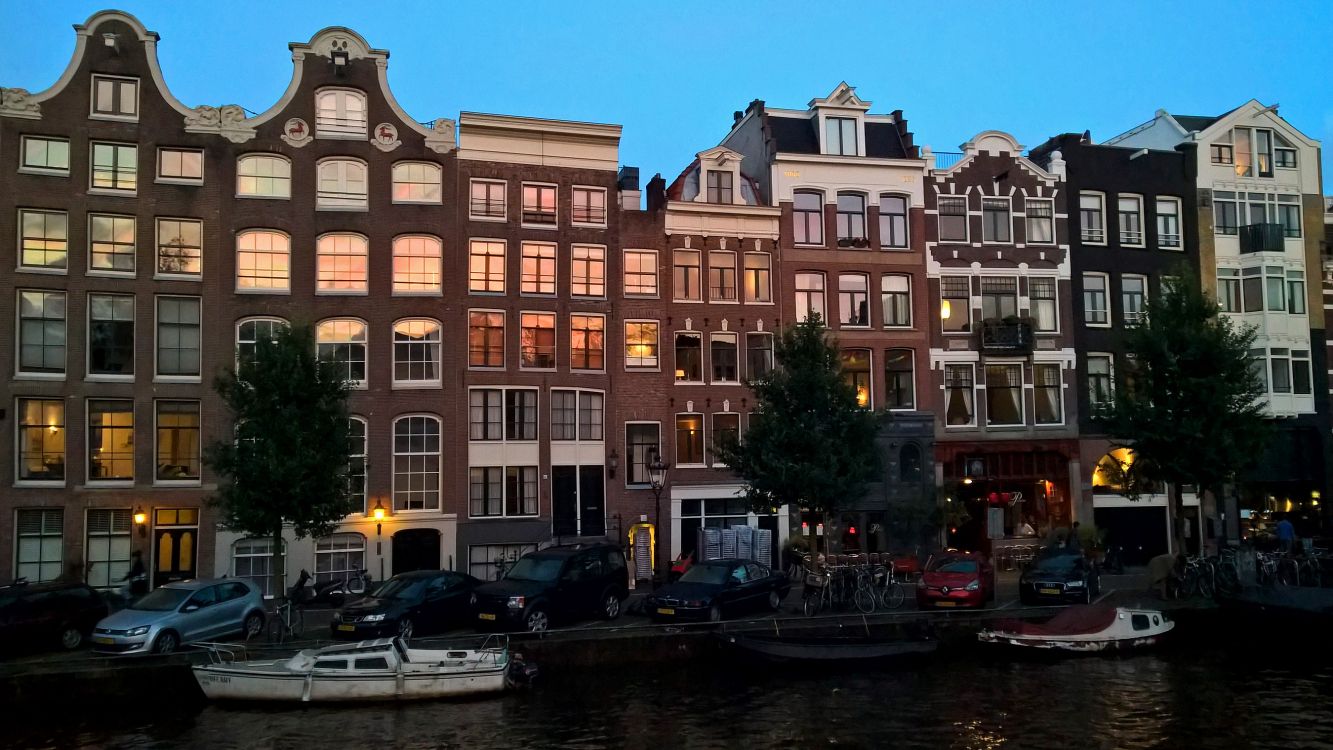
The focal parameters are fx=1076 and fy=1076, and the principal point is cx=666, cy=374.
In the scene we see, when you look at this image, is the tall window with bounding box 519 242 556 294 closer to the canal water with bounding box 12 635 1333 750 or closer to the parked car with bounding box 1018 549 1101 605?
the canal water with bounding box 12 635 1333 750

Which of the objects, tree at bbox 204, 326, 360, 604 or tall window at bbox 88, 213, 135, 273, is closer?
tree at bbox 204, 326, 360, 604

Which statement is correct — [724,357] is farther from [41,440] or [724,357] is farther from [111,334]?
[41,440]

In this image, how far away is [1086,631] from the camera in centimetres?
2692

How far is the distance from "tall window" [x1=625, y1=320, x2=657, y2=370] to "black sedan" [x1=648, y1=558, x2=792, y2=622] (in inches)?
533

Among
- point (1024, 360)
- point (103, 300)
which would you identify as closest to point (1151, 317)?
point (1024, 360)

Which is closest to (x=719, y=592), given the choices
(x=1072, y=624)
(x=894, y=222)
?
(x=1072, y=624)

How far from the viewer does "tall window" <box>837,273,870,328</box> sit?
43.8m

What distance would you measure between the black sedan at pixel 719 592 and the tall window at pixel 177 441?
59.5 feet

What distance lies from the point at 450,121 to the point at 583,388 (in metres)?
11.1

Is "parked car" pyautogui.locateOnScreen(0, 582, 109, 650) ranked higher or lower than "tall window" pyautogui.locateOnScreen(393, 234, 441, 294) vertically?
lower

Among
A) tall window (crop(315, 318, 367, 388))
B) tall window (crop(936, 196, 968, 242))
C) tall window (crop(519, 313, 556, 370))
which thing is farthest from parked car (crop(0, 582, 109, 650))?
tall window (crop(936, 196, 968, 242))

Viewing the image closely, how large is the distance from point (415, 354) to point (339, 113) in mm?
9113

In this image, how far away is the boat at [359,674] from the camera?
22.5 metres

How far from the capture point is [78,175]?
36.1 m
